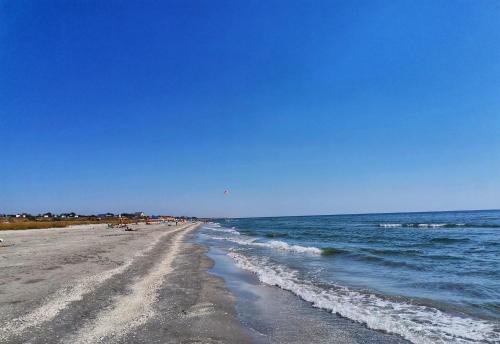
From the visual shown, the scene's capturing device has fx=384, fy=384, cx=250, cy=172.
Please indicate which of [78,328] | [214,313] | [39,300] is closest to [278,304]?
[214,313]

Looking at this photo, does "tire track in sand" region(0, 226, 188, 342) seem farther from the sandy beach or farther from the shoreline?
the shoreline

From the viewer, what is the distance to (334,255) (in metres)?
24.5

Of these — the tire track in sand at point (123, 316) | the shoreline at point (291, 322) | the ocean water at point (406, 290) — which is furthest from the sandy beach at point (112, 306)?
the ocean water at point (406, 290)

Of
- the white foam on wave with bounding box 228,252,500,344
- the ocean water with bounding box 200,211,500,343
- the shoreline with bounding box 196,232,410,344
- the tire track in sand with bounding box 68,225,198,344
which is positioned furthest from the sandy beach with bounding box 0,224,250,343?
the ocean water with bounding box 200,211,500,343

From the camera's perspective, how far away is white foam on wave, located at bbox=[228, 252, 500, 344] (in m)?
7.66

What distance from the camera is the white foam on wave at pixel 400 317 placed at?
25.1 feet

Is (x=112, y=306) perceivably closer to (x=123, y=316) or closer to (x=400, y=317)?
(x=123, y=316)

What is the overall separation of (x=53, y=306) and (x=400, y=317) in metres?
7.97

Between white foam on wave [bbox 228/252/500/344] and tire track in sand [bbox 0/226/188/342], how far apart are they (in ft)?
19.8

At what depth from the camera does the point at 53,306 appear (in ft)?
28.1

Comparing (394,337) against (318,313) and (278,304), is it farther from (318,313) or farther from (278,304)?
(278,304)

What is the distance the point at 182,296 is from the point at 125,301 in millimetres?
1661

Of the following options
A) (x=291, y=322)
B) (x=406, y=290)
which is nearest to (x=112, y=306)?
(x=291, y=322)

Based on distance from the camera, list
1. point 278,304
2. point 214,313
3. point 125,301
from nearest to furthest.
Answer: point 214,313
point 125,301
point 278,304
